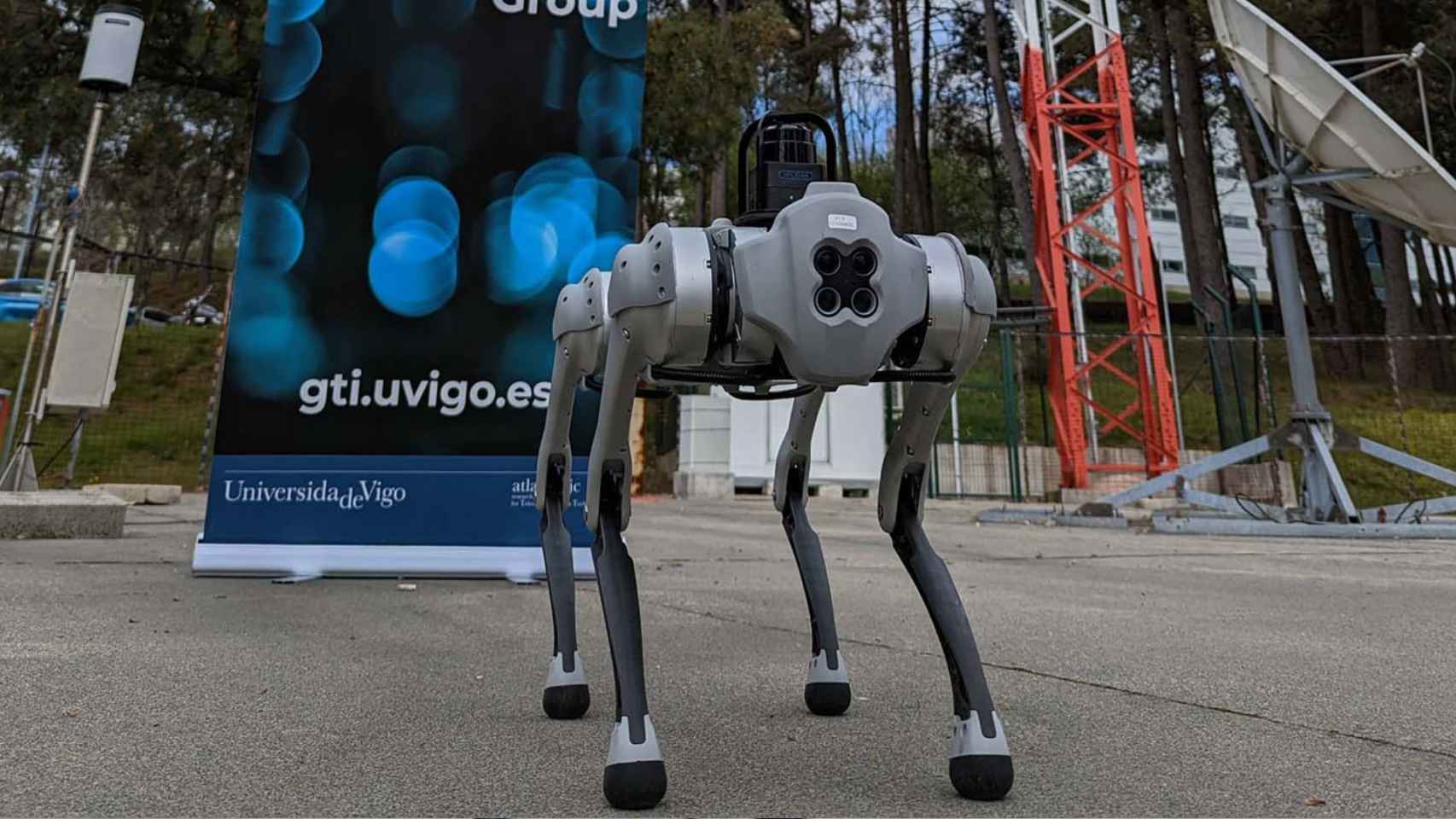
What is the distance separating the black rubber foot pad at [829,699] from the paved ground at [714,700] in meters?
0.04

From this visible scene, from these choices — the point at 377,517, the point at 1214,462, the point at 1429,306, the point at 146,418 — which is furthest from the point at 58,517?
the point at 1429,306

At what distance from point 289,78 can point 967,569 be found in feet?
12.7

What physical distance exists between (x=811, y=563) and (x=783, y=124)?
882mm

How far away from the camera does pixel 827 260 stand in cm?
126

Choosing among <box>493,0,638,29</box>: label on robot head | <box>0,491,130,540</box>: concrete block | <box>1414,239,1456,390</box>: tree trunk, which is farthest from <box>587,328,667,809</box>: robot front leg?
<box>1414,239,1456,390</box>: tree trunk

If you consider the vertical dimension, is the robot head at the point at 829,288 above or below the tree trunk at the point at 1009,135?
below

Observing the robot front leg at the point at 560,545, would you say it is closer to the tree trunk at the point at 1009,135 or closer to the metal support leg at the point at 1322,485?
the metal support leg at the point at 1322,485

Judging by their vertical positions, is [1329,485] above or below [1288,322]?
below

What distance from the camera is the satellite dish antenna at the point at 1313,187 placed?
679 centimetres

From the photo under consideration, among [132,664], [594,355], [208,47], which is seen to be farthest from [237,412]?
[208,47]

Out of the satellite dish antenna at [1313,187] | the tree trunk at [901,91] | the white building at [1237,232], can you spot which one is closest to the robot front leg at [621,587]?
the satellite dish antenna at [1313,187]

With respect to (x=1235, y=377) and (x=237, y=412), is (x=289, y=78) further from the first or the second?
(x=1235, y=377)

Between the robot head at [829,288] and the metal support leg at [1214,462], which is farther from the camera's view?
the metal support leg at [1214,462]

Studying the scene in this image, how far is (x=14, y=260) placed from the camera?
1516 inches
